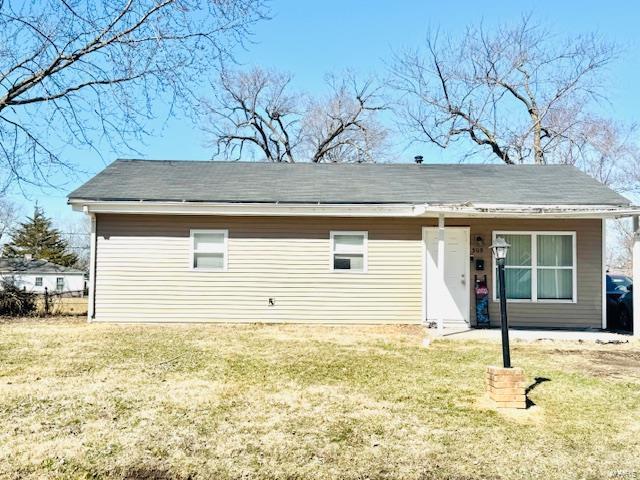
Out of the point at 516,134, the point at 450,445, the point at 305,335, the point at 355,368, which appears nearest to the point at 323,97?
the point at 516,134

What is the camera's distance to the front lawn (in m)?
3.47

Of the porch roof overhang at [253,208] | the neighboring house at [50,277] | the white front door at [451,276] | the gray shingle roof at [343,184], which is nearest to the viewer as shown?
the porch roof overhang at [253,208]

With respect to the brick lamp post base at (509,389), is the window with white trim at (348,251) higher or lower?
higher

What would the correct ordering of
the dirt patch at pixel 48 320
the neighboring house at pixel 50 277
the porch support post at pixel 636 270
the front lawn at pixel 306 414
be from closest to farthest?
the front lawn at pixel 306 414
the porch support post at pixel 636 270
the dirt patch at pixel 48 320
the neighboring house at pixel 50 277

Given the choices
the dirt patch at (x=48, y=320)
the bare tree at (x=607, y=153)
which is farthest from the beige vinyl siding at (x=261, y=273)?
the bare tree at (x=607, y=153)

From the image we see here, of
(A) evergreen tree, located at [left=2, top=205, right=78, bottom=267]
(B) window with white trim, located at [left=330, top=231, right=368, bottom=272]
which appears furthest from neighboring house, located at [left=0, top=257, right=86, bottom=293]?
(B) window with white trim, located at [left=330, top=231, right=368, bottom=272]

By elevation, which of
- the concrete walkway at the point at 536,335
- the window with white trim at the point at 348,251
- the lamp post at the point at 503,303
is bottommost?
the concrete walkway at the point at 536,335

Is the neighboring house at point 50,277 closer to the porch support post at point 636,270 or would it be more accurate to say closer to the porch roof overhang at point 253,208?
the porch roof overhang at point 253,208

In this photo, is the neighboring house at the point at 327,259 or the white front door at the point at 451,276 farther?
the white front door at the point at 451,276

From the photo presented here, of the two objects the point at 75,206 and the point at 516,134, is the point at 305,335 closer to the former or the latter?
the point at 75,206

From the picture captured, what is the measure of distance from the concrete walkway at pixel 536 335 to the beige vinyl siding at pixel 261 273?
1.46m

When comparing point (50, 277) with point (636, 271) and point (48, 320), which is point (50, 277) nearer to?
point (48, 320)

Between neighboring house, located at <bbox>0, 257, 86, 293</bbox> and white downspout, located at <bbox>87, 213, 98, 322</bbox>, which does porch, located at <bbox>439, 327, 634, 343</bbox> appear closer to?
white downspout, located at <bbox>87, 213, 98, 322</bbox>

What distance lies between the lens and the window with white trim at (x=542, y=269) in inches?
415
